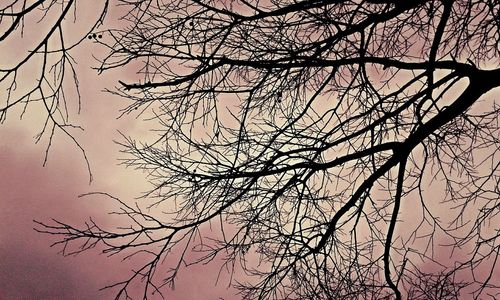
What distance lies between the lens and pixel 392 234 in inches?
282

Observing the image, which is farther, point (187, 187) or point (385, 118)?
point (385, 118)

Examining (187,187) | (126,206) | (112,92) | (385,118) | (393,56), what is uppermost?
(393,56)

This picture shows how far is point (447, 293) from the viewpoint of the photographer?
21.4 ft

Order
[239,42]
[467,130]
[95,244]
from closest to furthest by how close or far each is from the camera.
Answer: [95,244]
[239,42]
[467,130]

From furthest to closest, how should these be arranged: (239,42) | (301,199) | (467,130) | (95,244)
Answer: (467,130) < (301,199) < (239,42) < (95,244)

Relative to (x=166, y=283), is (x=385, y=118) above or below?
above

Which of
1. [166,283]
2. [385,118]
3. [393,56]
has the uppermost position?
[393,56]

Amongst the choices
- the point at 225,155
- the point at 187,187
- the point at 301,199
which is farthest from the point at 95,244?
the point at 301,199

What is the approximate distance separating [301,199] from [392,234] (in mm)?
1180

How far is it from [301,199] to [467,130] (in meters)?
2.26

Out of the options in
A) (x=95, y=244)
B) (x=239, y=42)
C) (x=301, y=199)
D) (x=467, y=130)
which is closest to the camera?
(x=95, y=244)

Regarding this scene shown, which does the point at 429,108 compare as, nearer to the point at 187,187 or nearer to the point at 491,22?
the point at 491,22

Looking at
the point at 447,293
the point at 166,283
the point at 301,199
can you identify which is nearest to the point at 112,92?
the point at 166,283

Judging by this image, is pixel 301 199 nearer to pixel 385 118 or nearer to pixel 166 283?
pixel 385 118
